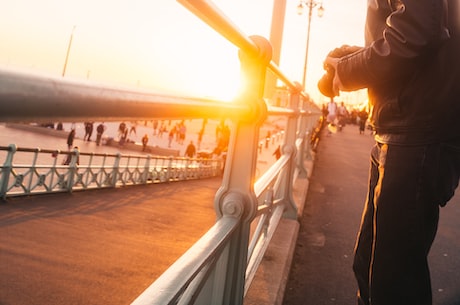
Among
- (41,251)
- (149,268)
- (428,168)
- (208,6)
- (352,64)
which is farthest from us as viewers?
(41,251)

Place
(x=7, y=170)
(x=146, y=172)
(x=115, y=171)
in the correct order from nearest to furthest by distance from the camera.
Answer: (x=7, y=170) < (x=115, y=171) < (x=146, y=172)

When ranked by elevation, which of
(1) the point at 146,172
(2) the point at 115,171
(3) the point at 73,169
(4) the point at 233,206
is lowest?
(1) the point at 146,172

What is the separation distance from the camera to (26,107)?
0.37 meters

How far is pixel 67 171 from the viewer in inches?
410

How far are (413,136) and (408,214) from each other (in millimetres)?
264

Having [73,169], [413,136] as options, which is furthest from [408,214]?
[73,169]

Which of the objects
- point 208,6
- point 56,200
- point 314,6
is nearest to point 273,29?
point 314,6

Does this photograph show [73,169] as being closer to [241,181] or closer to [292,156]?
[292,156]

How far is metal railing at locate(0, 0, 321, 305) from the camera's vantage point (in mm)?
386

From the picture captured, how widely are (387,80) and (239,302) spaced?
1018 millimetres

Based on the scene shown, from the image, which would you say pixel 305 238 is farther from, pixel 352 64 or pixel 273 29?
pixel 273 29

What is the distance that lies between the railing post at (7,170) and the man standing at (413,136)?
27.5 ft

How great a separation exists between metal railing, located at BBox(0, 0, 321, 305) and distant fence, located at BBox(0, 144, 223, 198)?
5.17m

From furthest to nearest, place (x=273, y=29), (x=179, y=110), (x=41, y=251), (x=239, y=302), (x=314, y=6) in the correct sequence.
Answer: (x=273, y=29)
(x=314, y=6)
(x=41, y=251)
(x=239, y=302)
(x=179, y=110)
